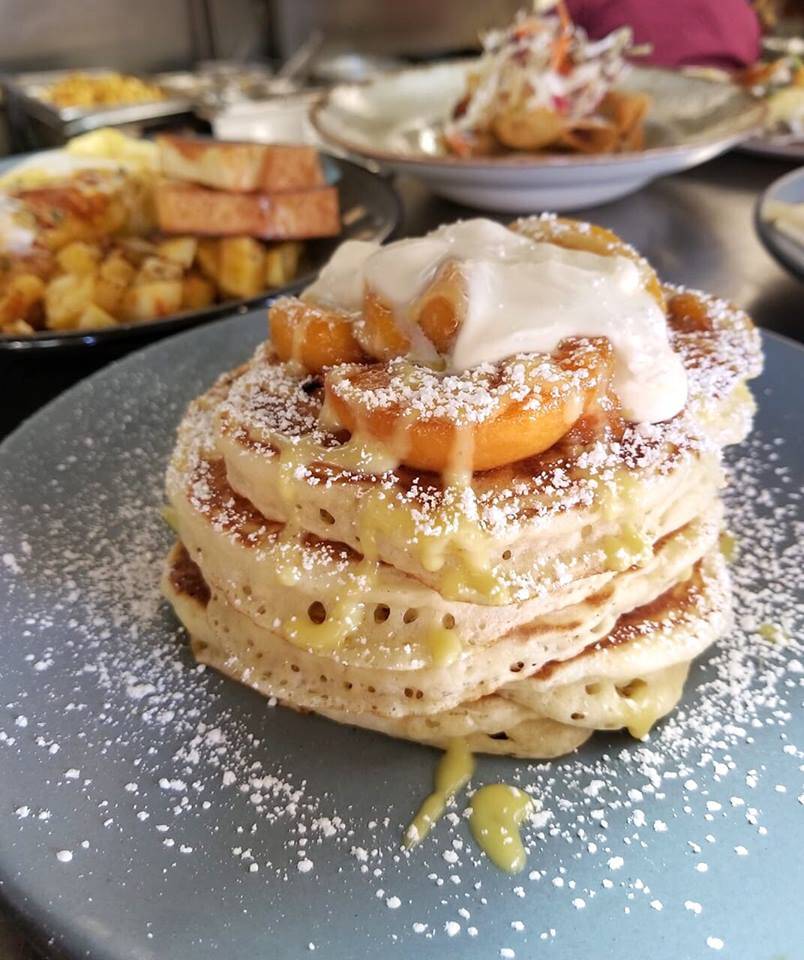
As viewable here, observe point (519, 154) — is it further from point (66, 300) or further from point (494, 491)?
point (494, 491)

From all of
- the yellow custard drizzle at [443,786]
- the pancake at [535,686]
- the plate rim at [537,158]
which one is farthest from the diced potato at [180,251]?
the yellow custard drizzle at [443,786]

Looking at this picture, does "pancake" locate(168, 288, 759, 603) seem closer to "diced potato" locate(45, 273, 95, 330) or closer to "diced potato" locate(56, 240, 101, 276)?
"diced potato" locate(45, 273, 95, 330)

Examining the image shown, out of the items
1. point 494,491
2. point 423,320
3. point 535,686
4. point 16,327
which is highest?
point 423,320

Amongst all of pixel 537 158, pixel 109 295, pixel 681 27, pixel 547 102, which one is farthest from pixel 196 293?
pixel 681 27

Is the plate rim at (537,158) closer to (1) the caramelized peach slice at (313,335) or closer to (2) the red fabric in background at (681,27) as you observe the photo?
(1) the caramelized peach slice at (313,335)

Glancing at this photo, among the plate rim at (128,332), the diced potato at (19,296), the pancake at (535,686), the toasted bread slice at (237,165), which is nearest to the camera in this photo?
the pancake at (535,686)

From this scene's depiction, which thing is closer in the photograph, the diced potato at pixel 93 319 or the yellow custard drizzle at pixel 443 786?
the yellow custard drizzle at pixel 443 786

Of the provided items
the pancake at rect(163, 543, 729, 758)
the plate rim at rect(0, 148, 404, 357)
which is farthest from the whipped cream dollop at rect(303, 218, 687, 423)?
the plate rim at rect(0, 148, 404, 357)
